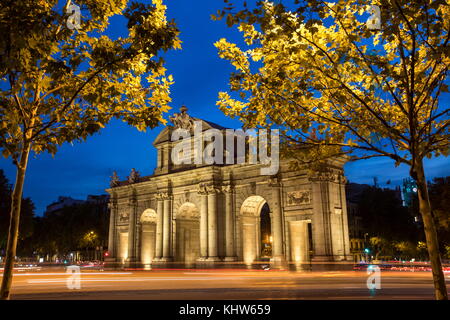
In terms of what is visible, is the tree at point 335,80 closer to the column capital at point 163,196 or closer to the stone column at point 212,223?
the stone column at point 212,223

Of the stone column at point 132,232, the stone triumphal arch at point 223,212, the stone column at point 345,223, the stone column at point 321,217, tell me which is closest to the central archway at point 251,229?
the stone triumphal arch at point 223,212

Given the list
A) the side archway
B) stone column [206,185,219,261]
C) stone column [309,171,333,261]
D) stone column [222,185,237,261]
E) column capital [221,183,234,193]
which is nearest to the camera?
stone column [309,171,333,261]

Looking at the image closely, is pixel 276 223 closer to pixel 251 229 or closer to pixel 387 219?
pixel 251 229

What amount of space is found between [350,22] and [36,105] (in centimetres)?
994

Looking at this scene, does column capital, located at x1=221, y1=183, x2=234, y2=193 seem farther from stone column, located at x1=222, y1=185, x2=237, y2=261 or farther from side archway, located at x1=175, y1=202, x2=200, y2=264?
side archway, located at x1=175, y1=202, x2=200, y2=264

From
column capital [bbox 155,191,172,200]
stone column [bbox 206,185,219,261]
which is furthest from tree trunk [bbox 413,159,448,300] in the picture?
column capital [bbox 155,191,172,200]

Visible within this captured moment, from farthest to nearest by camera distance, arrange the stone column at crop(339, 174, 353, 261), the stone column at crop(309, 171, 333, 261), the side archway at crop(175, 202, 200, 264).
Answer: the side archway at crop(175, 202, 200, 264) < the stone column at crop(339, 174, 353, 261) < the stone column at crop(309, 171, 333, 261)

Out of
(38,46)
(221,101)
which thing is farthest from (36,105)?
(221,101)

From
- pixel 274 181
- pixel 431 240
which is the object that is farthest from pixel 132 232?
pixel 431 240

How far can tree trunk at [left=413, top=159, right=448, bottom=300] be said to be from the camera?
10.00m

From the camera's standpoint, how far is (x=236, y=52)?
14445 millimetres

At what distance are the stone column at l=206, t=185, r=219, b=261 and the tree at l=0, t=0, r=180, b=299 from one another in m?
30.0

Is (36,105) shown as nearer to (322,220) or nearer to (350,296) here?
(350,296)

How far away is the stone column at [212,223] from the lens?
4225cm
